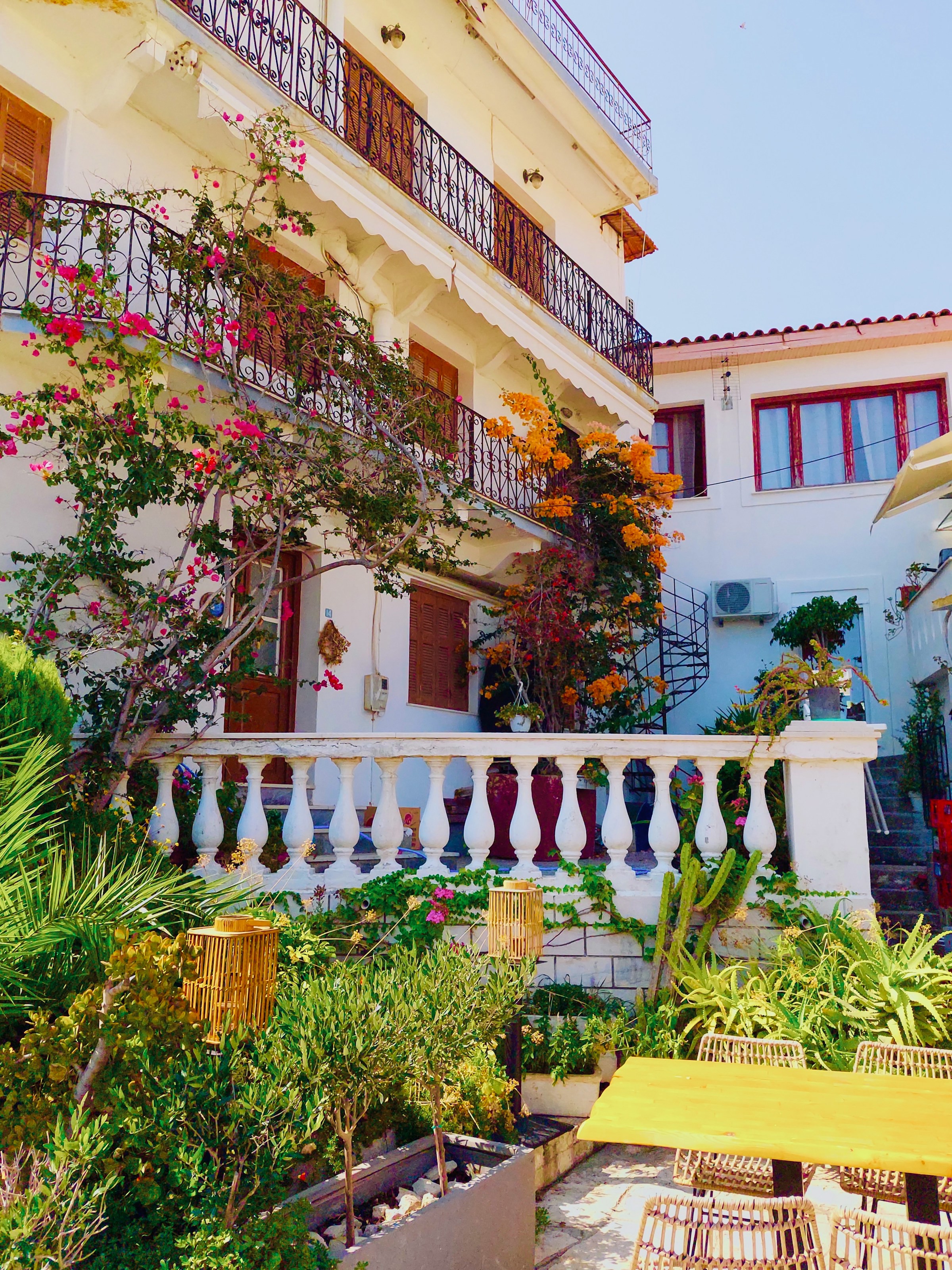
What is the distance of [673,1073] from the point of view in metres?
3.59

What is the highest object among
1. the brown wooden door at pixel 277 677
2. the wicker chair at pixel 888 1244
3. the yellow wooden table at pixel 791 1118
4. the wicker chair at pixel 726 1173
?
the brown wooden door at pixel 277 677

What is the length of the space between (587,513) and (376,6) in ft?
20.0

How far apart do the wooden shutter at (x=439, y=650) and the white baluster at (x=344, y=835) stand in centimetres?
508

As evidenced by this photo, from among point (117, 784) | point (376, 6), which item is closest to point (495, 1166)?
point (117, 784)

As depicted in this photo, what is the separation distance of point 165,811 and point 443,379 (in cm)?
748

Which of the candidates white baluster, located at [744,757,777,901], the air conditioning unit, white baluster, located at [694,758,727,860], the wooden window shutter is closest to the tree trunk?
white baluster, located at [694,758,727,860]

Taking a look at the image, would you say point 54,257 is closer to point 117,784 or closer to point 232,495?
point 232,495

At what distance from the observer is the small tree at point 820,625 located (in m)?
13.6

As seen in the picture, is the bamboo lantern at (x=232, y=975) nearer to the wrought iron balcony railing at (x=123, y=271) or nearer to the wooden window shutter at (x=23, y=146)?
the wrought iron balcony railing at (x=123, y=271)

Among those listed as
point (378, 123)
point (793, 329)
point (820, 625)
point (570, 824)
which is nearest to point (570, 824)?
point (570, 824)

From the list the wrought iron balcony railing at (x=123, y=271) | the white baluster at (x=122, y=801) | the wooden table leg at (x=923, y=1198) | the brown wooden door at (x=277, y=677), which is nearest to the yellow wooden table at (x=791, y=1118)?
the wooden table leg at (x=923, y=1198)

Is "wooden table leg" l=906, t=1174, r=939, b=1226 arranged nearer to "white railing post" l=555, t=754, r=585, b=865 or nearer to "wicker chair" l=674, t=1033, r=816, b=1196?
"wicker chair" l=674, t=1033, r=816, b=1196

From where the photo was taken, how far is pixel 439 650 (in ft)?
38.7

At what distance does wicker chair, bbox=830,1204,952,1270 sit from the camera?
2.39 meters
